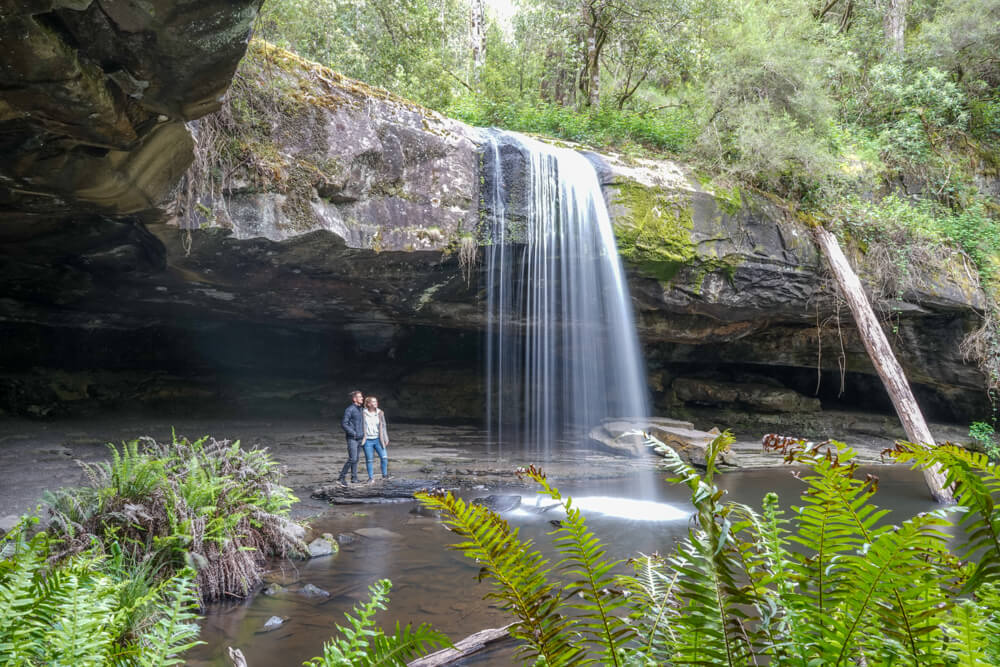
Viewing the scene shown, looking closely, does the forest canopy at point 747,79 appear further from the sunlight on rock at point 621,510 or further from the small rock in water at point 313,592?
the small rock in water at point 313,592

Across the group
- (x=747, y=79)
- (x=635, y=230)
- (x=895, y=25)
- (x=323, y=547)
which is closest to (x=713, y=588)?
(x=323, y=547)

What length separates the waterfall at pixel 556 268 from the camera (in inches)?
419

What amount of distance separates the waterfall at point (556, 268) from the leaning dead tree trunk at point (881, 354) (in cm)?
396

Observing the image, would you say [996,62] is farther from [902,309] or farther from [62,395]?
[62,395]

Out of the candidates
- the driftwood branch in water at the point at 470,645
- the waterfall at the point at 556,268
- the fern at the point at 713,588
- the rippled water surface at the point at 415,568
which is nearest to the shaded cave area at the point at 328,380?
the waterfall at the point at 556,268

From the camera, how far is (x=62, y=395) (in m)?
14.0

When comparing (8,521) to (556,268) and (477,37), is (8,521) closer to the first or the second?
(556,268)

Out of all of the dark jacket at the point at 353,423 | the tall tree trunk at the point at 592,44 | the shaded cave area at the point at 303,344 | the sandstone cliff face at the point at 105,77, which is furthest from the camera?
the tall tree trunk at the point at 592,44

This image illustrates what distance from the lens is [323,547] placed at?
6359 mm

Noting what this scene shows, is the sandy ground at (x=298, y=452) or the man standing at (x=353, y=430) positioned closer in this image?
the sandy ground at (x=298, y=452)

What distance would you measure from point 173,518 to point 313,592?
1.33m

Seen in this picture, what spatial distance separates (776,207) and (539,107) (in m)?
6.47

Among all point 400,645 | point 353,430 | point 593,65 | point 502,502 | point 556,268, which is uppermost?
point 593,65

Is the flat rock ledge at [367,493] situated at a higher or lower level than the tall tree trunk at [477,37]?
lower
